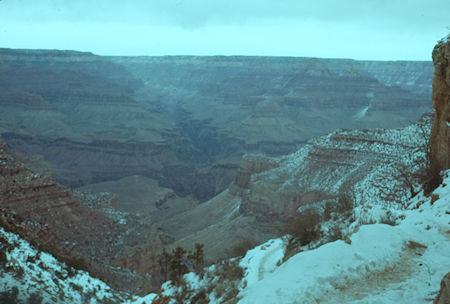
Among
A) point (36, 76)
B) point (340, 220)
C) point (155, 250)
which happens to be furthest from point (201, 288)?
point (36, 76)

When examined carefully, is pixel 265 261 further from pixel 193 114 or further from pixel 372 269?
pixel 193 114

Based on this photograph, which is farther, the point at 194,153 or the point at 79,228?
the point at 194,153

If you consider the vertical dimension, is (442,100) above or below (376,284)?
above

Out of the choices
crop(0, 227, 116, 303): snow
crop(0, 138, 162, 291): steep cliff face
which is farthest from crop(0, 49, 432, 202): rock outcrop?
crop(0, 227, 116, 303): snow

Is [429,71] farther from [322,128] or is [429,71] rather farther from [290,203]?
[290,203]

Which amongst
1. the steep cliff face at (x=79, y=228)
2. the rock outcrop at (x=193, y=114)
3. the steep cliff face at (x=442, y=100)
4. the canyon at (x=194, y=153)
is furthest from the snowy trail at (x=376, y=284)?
the rock outcrop at (x=193, y=114)

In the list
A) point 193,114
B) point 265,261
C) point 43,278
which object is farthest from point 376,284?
point 193,114
